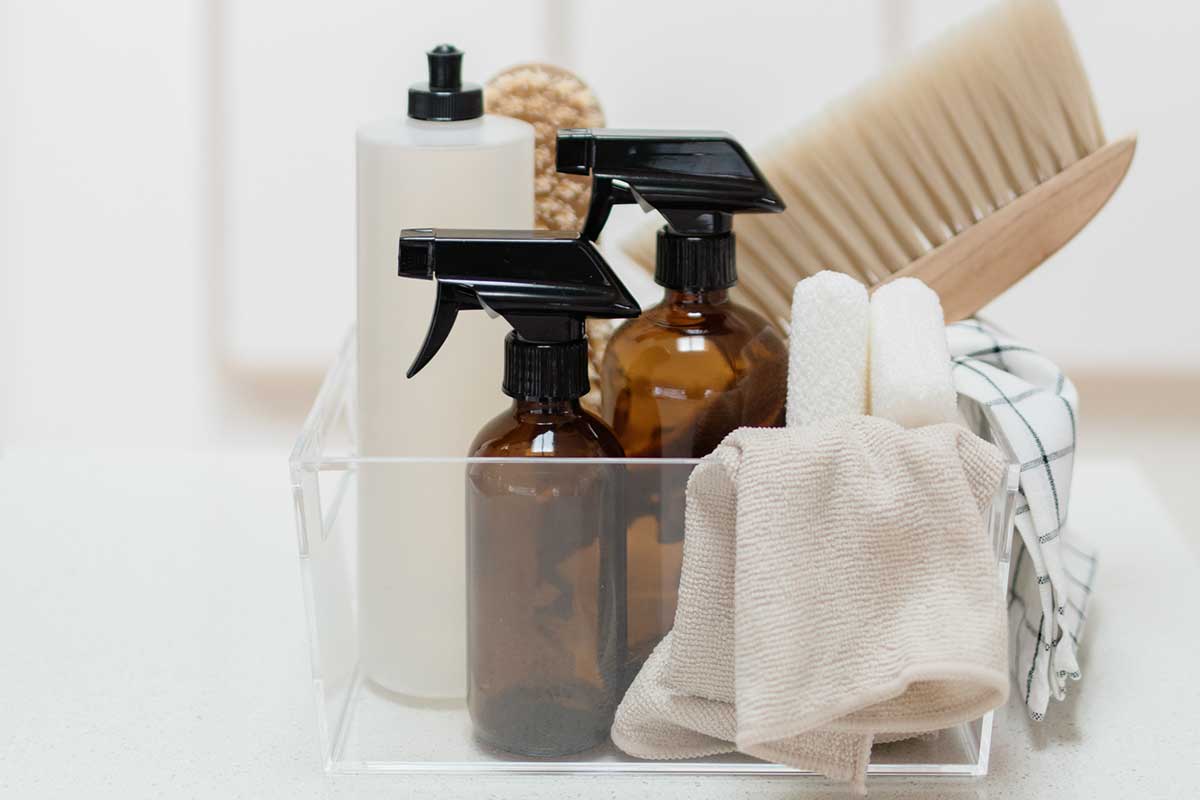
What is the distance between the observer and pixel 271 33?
133 centimetres

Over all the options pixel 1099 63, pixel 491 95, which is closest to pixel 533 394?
pixel 491 95

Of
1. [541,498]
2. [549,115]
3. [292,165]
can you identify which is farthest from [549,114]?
[292,165]

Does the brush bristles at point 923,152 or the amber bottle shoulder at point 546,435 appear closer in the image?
the amber bottle shoulder at point 546,435

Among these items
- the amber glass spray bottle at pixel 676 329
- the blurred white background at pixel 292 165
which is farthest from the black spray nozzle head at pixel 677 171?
the blurred white background at pixel 292 165

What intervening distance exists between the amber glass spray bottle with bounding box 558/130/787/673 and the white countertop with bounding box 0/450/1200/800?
0.29 ft

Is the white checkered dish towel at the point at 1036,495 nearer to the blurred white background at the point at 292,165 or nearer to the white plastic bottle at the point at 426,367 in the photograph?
the white plastic bottle at the point at 426,367

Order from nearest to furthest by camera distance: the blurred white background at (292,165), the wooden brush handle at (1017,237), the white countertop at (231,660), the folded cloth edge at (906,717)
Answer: the folded cloth edge at (906,717) → the white countertop at (231,660) → the wooden brush handle at (1017,237) → the blurred white background at (292,165)

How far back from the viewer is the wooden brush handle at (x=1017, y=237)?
2.23ft

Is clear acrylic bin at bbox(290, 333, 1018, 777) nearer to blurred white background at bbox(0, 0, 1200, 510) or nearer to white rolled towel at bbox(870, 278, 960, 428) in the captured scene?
white rolled towel at bbox(870, 278, 960, 428)

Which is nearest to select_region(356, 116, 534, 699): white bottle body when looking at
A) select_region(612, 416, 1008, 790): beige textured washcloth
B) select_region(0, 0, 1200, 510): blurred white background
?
select_region(612, 416, 1008, 790): beige textured washcloth

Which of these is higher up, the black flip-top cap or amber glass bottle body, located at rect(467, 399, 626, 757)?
the black flip-top cap

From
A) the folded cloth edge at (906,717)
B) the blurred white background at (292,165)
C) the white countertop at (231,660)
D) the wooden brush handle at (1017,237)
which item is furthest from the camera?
the blurred white background at (292,165)

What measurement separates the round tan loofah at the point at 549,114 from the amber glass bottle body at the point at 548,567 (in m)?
0.16

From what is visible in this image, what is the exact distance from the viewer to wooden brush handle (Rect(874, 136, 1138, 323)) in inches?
26.7
